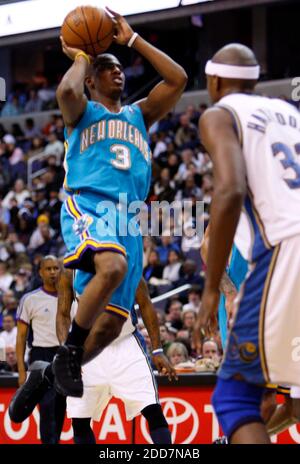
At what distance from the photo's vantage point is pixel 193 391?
8.69m

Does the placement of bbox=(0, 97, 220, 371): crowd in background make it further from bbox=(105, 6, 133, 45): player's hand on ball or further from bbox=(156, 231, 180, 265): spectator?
bbox=(105, 6, 133, 45): player's hand on ball

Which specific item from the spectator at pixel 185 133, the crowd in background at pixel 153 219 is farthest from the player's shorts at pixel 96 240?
the spectator at pixel 185 133

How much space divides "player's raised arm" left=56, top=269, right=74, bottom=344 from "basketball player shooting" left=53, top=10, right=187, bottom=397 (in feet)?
5.00

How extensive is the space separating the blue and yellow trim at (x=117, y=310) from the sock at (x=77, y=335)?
354mm

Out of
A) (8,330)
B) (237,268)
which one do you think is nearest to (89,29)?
(237,268)

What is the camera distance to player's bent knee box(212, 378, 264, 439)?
4211mm

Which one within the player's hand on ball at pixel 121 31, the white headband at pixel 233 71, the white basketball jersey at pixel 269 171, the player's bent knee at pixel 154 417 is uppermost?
the player's hand on ball at pixel 121 31

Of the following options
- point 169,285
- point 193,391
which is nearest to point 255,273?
point 193,391

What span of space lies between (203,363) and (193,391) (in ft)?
1.80

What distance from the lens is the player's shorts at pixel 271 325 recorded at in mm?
4191

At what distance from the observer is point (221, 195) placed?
407 cm

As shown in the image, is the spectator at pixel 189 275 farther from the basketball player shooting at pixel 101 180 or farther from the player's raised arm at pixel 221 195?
the player's raised arm at pixel 221 195
